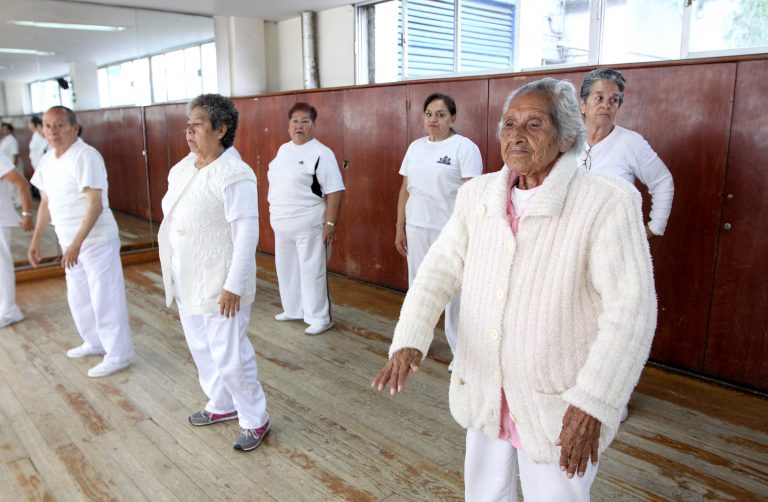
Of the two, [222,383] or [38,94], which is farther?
[38,94]

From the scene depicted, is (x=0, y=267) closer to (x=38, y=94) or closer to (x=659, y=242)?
(x=38, y=94)

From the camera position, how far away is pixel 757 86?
3018 millimetres

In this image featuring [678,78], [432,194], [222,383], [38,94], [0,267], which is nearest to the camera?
[222,383]

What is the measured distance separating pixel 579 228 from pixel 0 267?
4.54 m

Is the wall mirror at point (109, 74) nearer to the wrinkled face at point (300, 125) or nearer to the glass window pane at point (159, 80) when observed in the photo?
the glass window pane at point (159, 80)

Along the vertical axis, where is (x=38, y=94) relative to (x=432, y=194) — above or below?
above

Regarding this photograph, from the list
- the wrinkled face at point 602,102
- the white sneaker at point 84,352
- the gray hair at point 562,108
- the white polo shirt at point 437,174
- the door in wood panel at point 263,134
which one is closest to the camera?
the gray hair at point 562,108

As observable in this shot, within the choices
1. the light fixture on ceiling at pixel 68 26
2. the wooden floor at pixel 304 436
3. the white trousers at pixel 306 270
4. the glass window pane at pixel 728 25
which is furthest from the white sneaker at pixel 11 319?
the glass window pane at pixel 728 25

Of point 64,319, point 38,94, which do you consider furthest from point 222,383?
point 38,94

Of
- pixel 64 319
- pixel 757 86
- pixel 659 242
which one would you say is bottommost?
pixel 64 319

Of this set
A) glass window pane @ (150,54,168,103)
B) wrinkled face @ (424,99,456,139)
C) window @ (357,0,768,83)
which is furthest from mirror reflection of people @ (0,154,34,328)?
window @ (357,0,768,83)

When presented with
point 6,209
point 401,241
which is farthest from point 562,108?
point 6,209

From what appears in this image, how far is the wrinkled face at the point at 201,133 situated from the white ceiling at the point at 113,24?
14.6ft

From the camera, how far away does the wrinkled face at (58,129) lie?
3.27m
